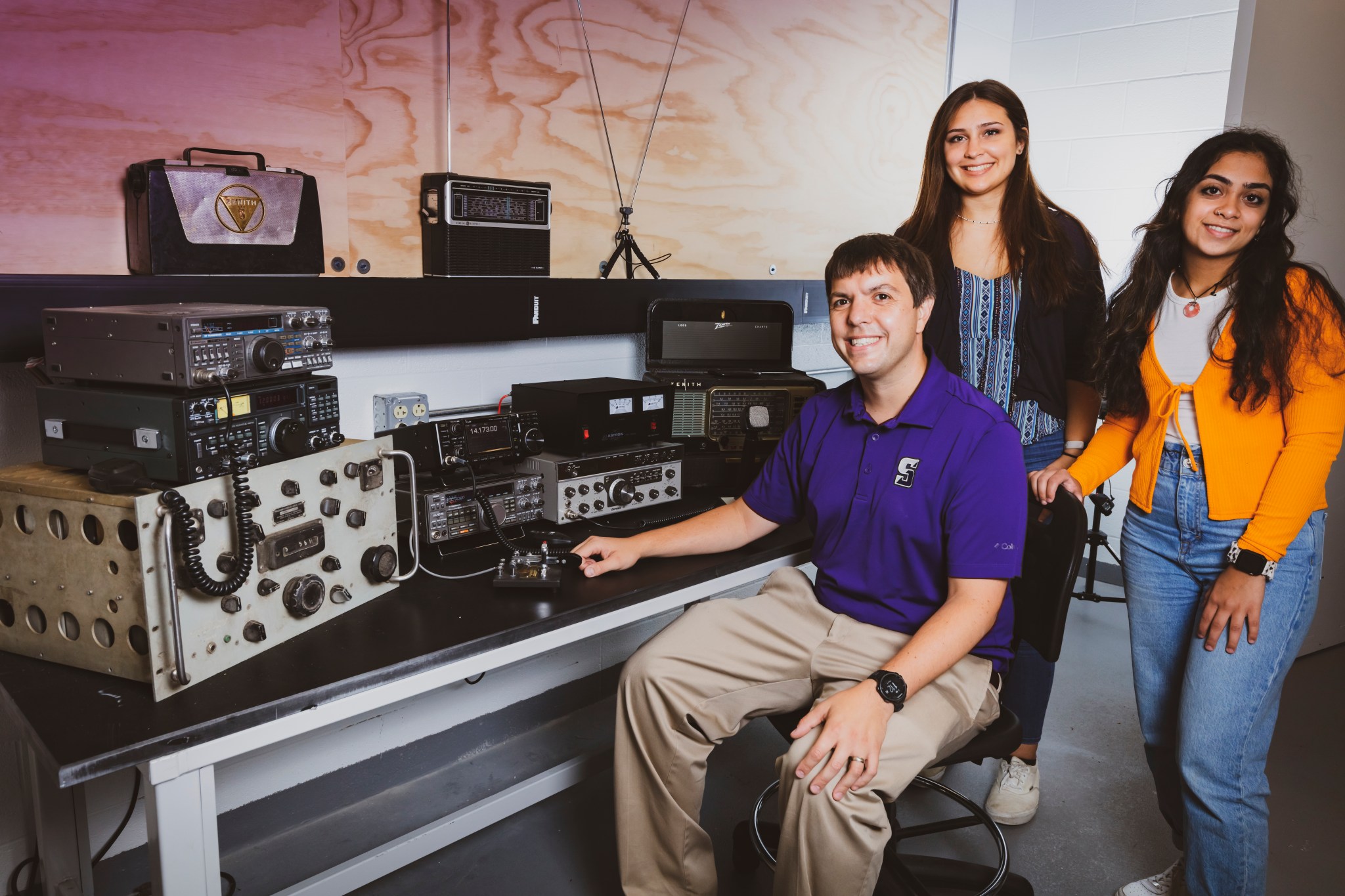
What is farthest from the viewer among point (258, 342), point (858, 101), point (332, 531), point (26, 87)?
point (858, 101)

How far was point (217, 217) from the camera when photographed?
5.93 feet

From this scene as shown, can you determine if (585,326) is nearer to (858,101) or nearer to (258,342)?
(258,342)

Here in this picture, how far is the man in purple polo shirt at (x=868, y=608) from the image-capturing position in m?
1.59

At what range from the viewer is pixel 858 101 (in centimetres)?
344

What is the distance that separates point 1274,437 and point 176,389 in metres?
1.76

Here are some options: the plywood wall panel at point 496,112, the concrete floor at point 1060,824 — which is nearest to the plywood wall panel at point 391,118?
the plywood wall panel at point 496,112

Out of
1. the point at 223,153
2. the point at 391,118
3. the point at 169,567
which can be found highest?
the point at 391,118

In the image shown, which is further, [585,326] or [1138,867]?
[585,326]

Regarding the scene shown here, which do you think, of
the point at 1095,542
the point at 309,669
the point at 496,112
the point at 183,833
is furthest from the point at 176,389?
the point at 1095,542

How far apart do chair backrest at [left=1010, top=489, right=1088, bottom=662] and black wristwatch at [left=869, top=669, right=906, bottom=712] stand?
32cm

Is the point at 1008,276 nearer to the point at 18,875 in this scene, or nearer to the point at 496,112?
the point at 496,112

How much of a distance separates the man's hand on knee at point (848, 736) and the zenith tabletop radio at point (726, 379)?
96cm

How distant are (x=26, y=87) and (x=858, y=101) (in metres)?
2.67

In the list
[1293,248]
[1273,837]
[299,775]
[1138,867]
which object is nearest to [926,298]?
[1293,248]
